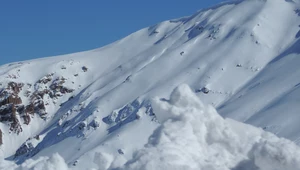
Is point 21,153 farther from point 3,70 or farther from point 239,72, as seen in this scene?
point 239,72

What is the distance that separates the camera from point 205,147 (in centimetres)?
2464

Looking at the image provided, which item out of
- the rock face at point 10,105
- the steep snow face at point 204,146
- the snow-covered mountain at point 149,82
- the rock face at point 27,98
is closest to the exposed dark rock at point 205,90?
the snow-covered mountain at point 149,82

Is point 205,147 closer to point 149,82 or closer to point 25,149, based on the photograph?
point 149,82

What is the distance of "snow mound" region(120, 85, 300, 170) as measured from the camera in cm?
2220

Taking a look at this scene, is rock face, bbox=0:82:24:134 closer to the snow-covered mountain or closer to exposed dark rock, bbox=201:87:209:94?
the snow-covered mountain

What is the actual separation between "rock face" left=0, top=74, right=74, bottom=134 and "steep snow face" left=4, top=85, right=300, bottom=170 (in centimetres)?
10980

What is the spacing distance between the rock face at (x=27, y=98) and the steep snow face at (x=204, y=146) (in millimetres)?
109802

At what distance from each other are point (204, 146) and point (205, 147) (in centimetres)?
7

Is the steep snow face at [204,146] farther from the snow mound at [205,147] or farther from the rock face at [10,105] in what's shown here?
the rock face at [10,105]

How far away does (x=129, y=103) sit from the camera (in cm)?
10650

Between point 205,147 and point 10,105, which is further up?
point 10,105

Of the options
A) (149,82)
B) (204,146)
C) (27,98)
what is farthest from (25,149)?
(204,146)

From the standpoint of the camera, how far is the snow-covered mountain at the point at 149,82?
91.4 m

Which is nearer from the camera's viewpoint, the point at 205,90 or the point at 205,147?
the point at 205,147
